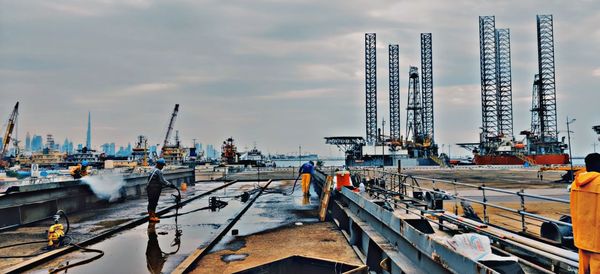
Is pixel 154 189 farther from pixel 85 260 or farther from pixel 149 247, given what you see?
pixel 85 260

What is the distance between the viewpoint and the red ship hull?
71.3 m

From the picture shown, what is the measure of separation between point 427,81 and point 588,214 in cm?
8705

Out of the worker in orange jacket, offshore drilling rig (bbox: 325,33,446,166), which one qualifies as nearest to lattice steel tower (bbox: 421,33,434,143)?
offshore drilling rig (bbox: 325,33,446,166)

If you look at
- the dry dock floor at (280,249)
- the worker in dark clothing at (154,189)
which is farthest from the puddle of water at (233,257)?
the worker in dark clothing at (154,189)

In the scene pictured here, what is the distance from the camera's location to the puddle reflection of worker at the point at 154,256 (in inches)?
301

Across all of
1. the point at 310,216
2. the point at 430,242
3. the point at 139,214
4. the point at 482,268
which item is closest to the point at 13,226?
the point at 139,214

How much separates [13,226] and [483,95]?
83.9 metres

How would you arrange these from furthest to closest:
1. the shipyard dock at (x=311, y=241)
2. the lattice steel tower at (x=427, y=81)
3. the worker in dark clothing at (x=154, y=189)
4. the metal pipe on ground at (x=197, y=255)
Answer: the lattice steel tower at (x=427, y=81) < the worker in dark clothing at (x=154, y=189) < the metal pipe on ground at (x=197, y=255) < the shipyard dock at (x=311, y=241)

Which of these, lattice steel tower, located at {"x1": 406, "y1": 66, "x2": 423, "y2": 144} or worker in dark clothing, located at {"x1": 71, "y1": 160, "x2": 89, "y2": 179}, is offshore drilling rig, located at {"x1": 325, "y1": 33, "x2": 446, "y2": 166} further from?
worker in dark clothing, located at {"x1": 71, "y1": 160, "x2": 89, "y2": 179}

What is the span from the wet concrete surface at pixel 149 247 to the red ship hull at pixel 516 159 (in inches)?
2896

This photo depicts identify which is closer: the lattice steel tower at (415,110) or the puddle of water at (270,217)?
the puddle of water at (270,217)

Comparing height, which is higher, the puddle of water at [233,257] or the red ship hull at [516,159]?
the red ship hull at [516,159]

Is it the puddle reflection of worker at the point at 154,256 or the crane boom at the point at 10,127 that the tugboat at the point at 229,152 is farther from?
the puddle reflection of worker at the point at 154,256

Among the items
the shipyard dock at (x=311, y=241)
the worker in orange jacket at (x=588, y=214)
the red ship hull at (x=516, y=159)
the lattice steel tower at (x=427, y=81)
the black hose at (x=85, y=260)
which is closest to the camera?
the worker in orange jacket at (x=588, y=214)
